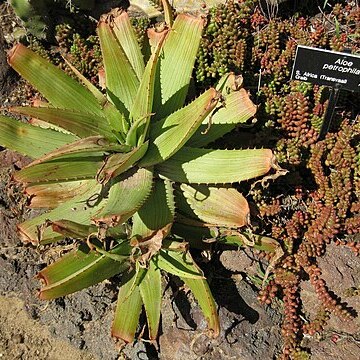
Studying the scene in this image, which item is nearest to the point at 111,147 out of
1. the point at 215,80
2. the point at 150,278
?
the point at 150,278

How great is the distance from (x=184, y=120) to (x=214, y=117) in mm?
340

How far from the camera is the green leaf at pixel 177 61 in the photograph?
2441mm

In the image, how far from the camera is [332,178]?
279 centimetres

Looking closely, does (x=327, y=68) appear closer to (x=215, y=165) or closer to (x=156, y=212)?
(x=215, y=165)

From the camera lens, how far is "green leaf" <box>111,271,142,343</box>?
8.22 feet

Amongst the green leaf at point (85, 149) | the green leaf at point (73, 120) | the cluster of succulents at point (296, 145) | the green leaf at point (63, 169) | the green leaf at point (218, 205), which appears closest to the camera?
the green leaf at point (85, 149)

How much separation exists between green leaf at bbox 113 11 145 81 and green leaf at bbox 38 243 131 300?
3.12 feet

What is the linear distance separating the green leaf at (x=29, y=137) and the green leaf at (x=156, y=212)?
0.52 metres

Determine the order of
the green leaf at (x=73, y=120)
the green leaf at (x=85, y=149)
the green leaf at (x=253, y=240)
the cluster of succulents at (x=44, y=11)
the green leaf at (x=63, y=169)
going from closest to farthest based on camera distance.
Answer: the green leaf at (x=85, y=149) < the green leaf at (x=73, y=120) < the green leaf at (x=63, y=169) < the green leaf at (x=253, y=240) < the cluster of succulents at (x=44, y=11)

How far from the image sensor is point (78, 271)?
229cm

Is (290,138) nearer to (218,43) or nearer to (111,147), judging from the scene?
(218,43)

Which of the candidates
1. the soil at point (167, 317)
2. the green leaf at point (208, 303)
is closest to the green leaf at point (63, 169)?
the soil at point (167, 317)

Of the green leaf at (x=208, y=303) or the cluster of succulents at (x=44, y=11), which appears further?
the cluster of succulents at (x=44, y=11)

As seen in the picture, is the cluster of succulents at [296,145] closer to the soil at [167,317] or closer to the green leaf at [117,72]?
the soil at [167,317]
